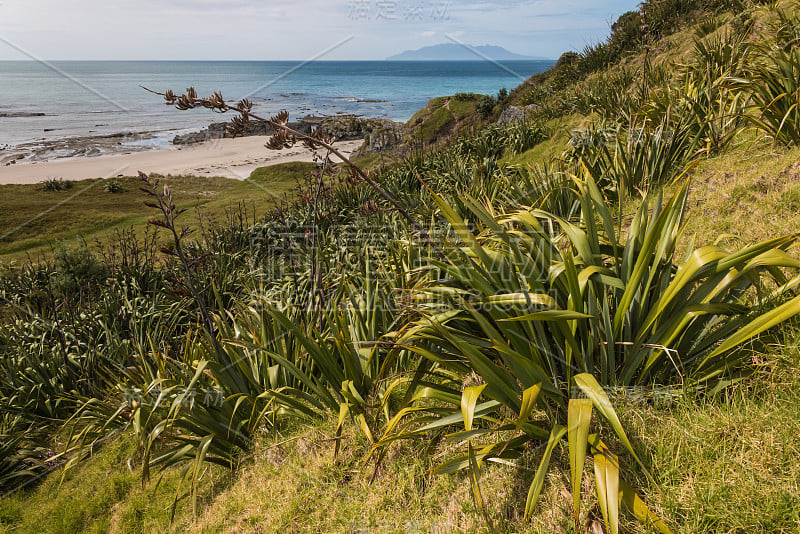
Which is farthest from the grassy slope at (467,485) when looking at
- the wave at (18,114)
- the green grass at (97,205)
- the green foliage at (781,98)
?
the wave at (18,114)

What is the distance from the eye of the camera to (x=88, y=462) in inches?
142

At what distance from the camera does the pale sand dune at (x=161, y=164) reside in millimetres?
25688

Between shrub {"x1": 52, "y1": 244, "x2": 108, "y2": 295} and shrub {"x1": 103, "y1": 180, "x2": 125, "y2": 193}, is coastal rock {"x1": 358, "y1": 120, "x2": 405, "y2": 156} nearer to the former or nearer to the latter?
shrub {"x1": 103, "y1": 180, "x2": 125, "y2": 193}

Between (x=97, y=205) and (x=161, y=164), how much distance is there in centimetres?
1085

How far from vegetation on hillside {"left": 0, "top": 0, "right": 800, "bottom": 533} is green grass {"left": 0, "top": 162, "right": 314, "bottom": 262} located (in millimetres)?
8089

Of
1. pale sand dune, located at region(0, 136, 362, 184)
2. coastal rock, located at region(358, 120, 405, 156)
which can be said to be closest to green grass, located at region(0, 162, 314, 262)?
pale sand dune, located at region(0, 136, 362, 184)

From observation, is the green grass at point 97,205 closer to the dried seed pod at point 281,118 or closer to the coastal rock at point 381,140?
the coastal rock at point 381,140

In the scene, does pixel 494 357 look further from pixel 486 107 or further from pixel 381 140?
pixel 381 140

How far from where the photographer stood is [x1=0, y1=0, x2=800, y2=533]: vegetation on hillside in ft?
5.82

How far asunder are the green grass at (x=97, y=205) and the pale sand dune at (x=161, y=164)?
1.43 m

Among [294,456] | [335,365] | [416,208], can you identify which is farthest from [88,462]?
[416,208]

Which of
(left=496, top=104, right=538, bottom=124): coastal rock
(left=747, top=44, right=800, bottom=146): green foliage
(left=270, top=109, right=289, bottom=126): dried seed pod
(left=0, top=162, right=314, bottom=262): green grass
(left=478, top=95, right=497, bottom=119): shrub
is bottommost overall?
(left=0, top=162, right=314, bottom=262): green grass

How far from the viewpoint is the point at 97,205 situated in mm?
19766

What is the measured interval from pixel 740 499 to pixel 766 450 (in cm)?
25
